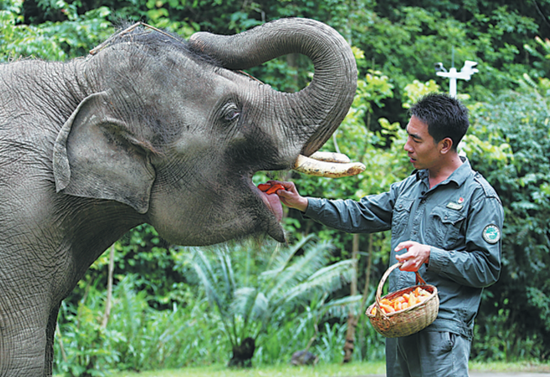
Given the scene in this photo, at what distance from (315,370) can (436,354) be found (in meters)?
5.01

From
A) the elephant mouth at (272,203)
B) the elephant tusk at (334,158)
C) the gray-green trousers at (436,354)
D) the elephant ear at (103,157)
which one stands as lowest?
the gray-green trousers at (436,354)

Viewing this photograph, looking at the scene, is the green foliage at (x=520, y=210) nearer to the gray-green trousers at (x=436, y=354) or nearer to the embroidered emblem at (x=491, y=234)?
the embroidered emblem at (x=491, y=234)

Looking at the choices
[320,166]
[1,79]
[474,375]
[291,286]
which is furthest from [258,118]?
[291,286]

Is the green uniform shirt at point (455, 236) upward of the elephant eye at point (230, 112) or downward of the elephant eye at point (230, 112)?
downward

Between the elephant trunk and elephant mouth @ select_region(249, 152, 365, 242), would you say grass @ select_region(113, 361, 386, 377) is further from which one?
the elephant trunk

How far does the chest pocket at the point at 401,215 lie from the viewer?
3.10 m

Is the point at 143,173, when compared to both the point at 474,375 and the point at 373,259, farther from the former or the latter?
the point at 373,259

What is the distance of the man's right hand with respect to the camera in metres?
3.09

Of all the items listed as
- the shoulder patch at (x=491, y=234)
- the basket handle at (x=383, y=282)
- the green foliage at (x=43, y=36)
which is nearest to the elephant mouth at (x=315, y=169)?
the basket handle at (x=383, y=282)

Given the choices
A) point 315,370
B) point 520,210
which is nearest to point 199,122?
point 315,370

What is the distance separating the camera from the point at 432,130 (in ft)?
9.77

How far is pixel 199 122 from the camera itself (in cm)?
256

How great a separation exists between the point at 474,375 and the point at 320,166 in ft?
17.2

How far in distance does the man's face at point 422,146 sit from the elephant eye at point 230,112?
36.3 inches
